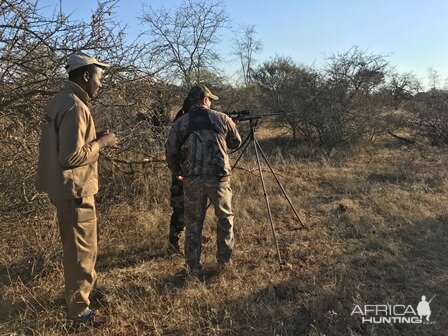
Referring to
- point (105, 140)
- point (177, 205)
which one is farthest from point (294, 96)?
point (105, 140)

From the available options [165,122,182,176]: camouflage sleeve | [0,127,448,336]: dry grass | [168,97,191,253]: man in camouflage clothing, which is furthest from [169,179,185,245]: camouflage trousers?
[165,122,182,176]: camouflage sleeve

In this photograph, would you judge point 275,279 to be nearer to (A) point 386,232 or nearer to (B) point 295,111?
(A) point 386,232

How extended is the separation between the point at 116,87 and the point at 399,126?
32.7 feet

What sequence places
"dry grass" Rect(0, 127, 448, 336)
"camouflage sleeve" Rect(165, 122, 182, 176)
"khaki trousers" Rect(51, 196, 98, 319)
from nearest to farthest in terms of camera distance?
1. "khaki trousers" Rect(51, 196, 98, 319)
2. "dry grass" Rect(0, 127, 448, 336)
3. "camouflage sleeve" Rect(165, 122, 182, 176)

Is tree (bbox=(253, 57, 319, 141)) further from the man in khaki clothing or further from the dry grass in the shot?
the man in khaki clothing

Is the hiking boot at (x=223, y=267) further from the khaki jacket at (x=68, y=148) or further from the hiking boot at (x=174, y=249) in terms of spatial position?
the khaki jacket at (x=68, y=148)

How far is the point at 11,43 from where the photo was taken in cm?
396

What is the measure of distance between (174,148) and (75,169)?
124cm

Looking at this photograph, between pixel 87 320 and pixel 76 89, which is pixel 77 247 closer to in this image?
pixel 87 320

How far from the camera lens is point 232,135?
14.0 ft

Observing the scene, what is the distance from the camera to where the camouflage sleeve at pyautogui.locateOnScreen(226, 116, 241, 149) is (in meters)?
4.23

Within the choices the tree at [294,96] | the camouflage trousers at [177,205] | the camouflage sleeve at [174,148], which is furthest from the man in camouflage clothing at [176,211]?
the tree at [294,96]

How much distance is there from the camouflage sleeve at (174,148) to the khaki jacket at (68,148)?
106 cm

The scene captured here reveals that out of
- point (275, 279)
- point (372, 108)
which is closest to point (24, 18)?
point (275, 279)
